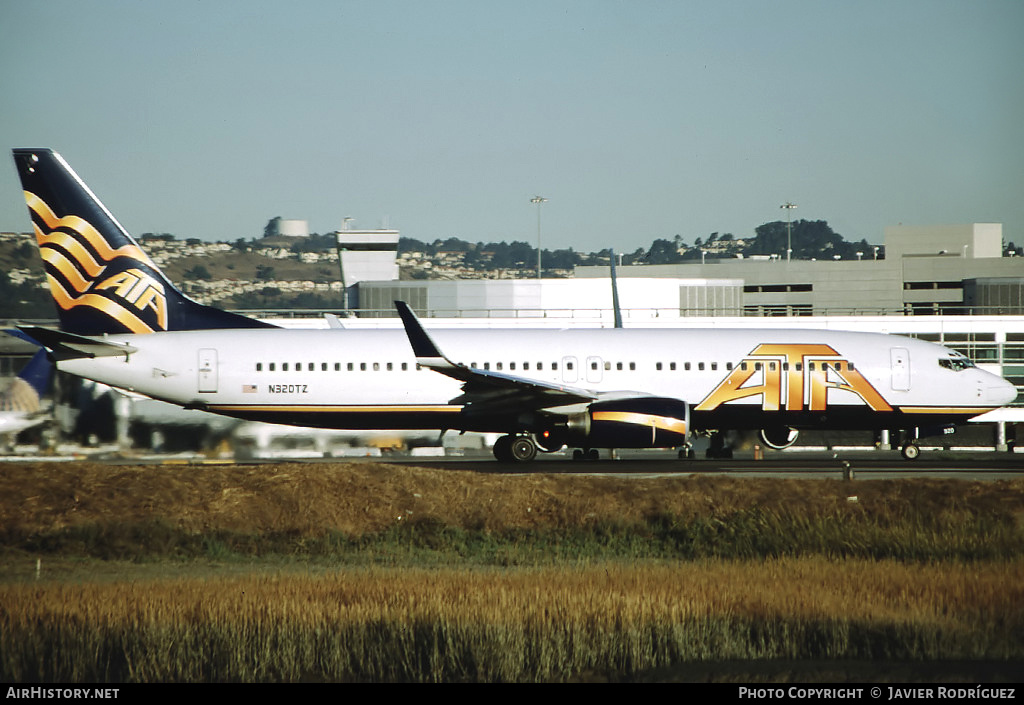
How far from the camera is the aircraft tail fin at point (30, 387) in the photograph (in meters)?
31.2

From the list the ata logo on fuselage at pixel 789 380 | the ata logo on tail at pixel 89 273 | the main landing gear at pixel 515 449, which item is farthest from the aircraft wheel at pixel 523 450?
the ata logo on tail at pixel 89 273

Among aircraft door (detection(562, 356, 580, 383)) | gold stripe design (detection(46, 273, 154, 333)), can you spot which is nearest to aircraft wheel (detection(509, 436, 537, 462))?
aircraft door (detection(562, 356, 580, 383))

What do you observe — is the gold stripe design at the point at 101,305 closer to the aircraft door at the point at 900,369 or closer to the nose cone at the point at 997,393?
the aircraft door at the point at 900,369

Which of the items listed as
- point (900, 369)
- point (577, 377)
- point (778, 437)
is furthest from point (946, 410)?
point (577, 377)

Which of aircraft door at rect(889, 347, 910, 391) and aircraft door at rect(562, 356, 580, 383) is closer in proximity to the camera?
aircraft door at rect(889, 347, 910, 391)

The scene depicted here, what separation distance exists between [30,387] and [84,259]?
3.99m

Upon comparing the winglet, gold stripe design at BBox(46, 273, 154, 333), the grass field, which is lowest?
Answer: the grass field

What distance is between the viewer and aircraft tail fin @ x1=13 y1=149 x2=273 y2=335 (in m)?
31.9

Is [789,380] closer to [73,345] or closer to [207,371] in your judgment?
[207,371]

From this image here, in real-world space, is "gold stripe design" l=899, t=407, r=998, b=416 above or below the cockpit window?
below

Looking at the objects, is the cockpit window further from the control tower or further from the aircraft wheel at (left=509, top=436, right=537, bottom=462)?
the control tower

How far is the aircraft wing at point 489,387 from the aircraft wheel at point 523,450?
0.93 meters

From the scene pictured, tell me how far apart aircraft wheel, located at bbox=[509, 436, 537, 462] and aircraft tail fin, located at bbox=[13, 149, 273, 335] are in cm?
1070
